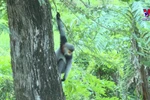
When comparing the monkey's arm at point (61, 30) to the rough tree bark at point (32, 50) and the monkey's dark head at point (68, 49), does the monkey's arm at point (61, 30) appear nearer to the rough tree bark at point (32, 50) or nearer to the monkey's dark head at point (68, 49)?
the monkey's dark head at point (68, 49)

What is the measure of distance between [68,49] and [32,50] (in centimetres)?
196

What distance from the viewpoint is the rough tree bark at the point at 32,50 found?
3.37 metres

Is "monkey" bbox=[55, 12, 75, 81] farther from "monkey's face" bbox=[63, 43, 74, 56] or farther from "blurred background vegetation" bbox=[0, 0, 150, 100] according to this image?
"blurred background vegetation" bbox=[0, 0, 150, 100]

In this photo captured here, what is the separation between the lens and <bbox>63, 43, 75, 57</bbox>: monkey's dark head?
5.19 meters

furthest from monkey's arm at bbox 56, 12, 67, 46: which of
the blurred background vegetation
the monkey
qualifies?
the blurred background vegetation

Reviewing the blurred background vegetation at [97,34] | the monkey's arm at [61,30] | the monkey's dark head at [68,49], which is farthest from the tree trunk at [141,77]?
the monkey's arm at [61,30]

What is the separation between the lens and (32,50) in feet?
11.2

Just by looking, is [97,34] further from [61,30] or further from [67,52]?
[67,52]

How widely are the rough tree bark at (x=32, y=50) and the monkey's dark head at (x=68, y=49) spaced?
164 cm

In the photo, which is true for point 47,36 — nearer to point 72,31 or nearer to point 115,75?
point 72,31

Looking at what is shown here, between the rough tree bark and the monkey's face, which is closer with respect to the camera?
the rough tree bark

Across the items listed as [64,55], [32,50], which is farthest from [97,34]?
[32,50]

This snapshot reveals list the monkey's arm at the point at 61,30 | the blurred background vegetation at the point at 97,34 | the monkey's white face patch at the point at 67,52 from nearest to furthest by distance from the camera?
1. the blurred background vegetation at the point at 97,34
2. the monkey's arm at the point at 61,30
3. the monkey's white face patch at the point at 67,52

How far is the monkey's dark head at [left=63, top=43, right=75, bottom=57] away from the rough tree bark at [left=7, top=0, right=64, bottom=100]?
164cm
